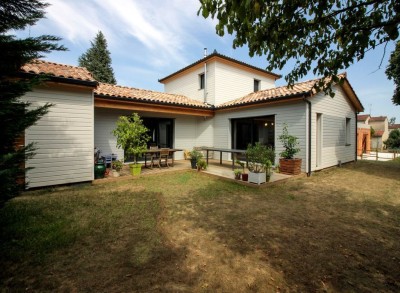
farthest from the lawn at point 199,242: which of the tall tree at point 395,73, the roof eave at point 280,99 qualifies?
the tall tree at point 395,73

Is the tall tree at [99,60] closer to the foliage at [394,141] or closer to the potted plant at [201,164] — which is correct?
the potted plant at [201,164]

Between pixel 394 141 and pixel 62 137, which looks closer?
pixel 62 137

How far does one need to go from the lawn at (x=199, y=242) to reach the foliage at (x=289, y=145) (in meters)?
2.73

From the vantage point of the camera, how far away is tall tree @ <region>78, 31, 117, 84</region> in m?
28.6

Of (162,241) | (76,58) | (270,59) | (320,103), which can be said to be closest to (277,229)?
(162,241)

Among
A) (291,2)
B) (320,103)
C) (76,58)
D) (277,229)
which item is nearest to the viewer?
(291,2)

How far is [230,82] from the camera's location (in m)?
14.0

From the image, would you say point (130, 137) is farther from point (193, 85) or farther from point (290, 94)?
point (193, 85)

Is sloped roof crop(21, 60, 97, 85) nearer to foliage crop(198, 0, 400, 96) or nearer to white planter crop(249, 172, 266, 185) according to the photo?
foliage crop(198, 0, 400, 96)

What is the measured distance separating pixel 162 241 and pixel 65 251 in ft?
4.78

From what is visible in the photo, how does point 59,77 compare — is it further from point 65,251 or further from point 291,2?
point 291,2

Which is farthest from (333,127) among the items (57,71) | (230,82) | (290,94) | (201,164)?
(57,71)

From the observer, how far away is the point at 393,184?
721cm

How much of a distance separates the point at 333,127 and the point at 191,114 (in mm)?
7929
